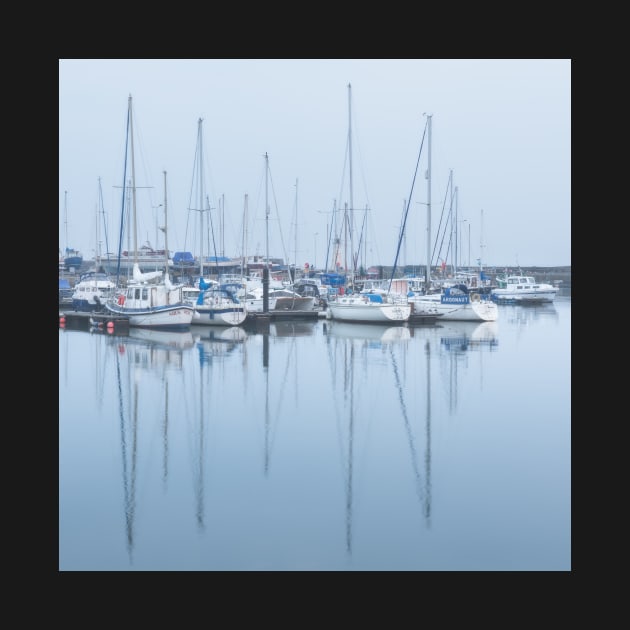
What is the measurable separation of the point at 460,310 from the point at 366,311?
469 centimetres

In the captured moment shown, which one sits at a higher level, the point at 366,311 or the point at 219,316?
the point at 366,311

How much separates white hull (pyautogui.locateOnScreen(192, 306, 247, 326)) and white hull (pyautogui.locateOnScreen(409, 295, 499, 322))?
8.59m

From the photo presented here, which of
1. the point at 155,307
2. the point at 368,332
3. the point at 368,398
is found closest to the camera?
the point at 368,398

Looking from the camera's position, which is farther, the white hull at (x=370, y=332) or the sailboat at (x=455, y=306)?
the sailboat at (x=455, y=306)

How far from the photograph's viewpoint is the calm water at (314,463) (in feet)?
29.8

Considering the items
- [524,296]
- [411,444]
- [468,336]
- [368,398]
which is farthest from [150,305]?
[524,296]

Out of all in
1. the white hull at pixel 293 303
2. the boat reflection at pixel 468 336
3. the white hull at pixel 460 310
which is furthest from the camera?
the white hull at pixel 293 303

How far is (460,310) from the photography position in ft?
129

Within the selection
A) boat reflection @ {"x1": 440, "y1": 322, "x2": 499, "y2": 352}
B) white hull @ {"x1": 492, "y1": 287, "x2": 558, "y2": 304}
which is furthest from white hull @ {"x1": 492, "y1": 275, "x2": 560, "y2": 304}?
boat reflection @ {"x1": 440, "y1": 322, "x2": 499, "y2": 352}

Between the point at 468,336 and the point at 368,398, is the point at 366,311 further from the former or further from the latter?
the point at 368,398

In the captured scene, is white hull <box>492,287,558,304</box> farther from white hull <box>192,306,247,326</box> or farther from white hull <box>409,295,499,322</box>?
white hull <box>192,306,247,326</box>

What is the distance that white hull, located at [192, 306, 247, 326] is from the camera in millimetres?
36156

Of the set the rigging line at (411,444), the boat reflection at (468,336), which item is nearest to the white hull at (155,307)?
the boat reflection at (468,336)

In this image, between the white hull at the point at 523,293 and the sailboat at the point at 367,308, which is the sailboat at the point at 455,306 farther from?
the white hull at the point at 523,293
